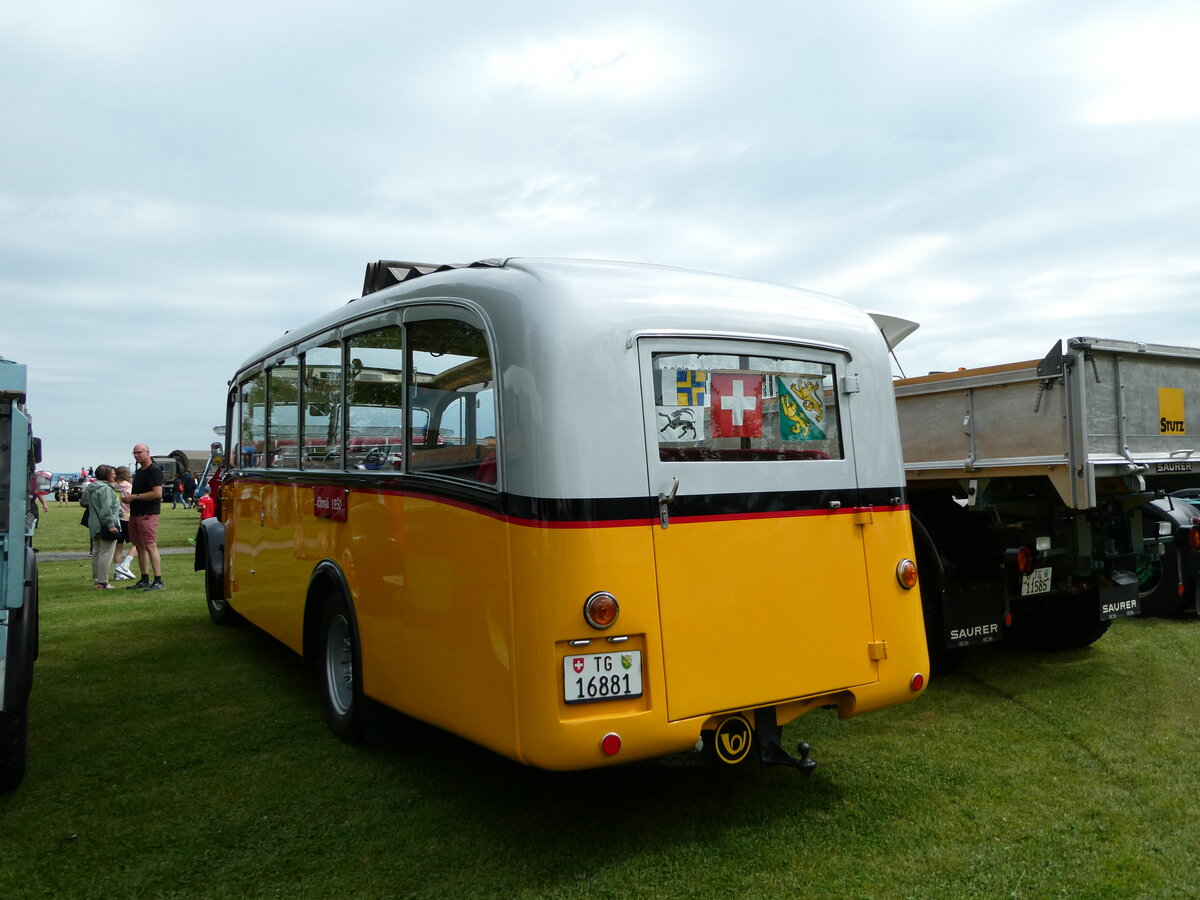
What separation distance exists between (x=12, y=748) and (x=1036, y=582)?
20.6 feet

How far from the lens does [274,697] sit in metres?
6.23

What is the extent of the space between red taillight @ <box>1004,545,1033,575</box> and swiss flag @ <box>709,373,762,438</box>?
9.75 ft

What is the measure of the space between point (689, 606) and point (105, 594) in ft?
32.7

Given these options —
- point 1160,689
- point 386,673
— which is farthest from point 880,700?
point 1160,689

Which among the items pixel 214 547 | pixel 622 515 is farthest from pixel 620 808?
pixel 214 547

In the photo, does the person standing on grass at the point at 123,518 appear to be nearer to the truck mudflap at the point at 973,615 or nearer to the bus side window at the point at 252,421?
the bus side window at the point at 252,421

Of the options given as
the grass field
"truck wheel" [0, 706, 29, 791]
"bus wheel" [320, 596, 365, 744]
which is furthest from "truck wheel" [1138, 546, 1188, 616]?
"truck wheel" [0, 706, 29, 791]

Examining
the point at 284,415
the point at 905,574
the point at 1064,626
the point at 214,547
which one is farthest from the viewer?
the point at 214,547

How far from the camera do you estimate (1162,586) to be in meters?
8.19

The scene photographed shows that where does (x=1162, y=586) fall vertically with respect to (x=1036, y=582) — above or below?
below

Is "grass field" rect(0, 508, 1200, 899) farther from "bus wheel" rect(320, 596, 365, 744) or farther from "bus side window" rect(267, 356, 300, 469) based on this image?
"bus side window" rect(267, 356, 300, 469)

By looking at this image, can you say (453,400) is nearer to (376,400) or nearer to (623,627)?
(376,400)

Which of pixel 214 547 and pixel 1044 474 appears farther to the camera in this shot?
pixel 214 547

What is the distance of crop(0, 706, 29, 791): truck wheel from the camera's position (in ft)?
14.5
